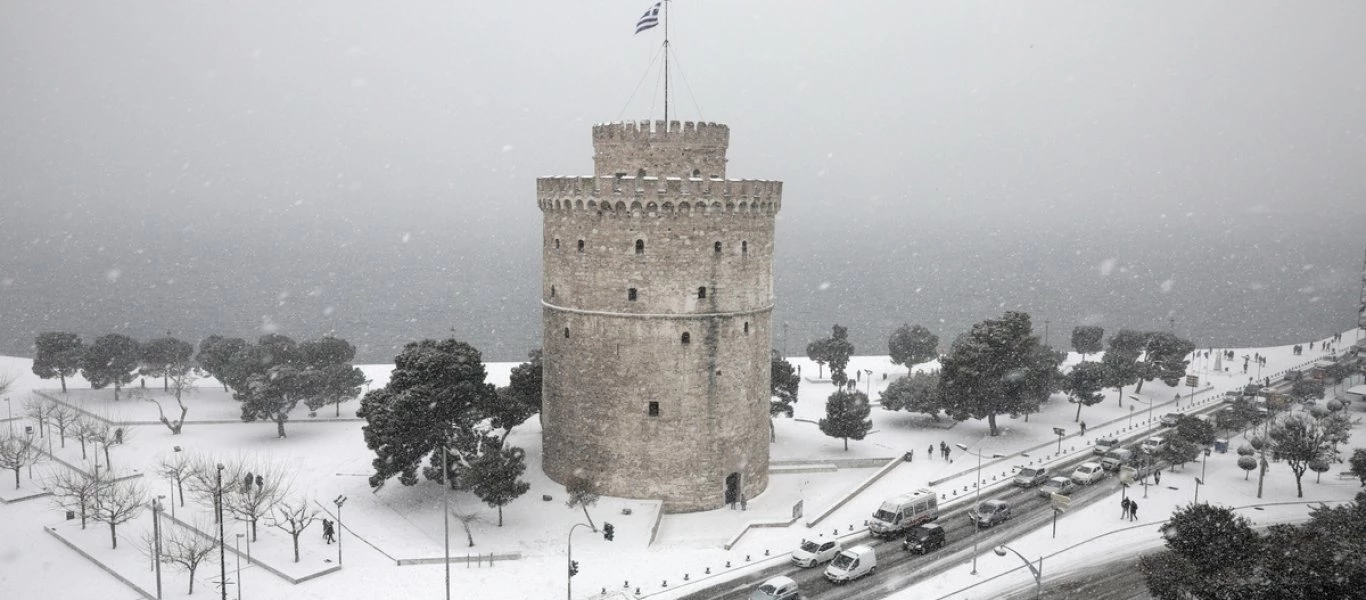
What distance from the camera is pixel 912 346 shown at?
225 feet

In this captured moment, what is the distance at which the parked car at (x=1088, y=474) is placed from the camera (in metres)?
43.2

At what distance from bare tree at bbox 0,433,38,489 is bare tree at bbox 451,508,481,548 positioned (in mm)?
18167

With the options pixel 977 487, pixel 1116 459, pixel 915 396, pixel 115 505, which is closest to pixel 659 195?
pixel 977 487

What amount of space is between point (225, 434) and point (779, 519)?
30188 mm

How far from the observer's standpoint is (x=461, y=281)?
184 meters

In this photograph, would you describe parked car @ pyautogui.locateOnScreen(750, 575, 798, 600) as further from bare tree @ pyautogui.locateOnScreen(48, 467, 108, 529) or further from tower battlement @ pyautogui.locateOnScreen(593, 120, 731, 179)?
bare tree @ pyautogui.locateOnScreen(48, 467, 108, 529)

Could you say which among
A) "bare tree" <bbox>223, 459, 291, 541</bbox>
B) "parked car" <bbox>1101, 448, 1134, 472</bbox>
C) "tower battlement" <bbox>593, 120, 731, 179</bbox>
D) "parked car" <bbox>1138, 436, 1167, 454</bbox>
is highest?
"tower battlement" <bbox>593, 120, 731, 179</bbox>

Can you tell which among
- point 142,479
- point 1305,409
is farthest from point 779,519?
point 1305,409

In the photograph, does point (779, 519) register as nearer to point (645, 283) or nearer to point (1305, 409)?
point (645, 283)

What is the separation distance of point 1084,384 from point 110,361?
2267 inches

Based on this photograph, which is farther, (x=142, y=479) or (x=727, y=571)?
(x=142, y=479)

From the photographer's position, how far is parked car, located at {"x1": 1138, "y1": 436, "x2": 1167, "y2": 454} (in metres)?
46.6

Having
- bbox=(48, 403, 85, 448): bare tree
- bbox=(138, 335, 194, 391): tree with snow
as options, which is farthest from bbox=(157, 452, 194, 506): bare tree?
bbox=(138, 335, 194, 391): tree with snow

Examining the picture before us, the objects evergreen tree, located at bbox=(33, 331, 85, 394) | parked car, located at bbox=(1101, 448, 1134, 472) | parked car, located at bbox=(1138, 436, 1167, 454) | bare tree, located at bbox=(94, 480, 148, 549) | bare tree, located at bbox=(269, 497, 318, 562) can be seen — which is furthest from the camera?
evergreen tree, located at bbox=(33, 331, 85, 394)
